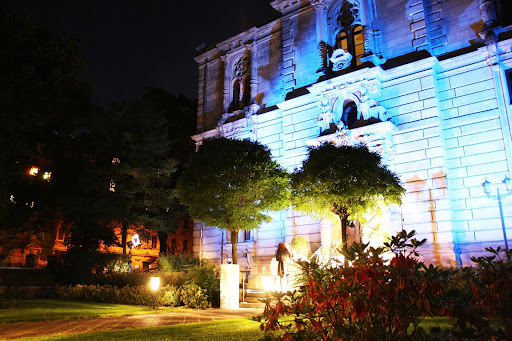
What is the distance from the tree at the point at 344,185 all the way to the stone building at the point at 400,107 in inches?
89.9

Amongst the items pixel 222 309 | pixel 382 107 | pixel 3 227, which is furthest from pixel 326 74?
pixel 3 227

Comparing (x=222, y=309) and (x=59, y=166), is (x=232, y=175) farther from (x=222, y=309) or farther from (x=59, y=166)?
(x=59, y=166)

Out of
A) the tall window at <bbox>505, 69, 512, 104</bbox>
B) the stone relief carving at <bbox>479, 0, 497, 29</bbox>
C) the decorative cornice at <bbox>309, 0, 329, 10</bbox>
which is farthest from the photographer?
the decorative cornice at <bbox>309, 0, 329, 10</bbox>

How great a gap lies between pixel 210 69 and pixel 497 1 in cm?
2005

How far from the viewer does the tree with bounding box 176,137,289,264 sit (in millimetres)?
20703

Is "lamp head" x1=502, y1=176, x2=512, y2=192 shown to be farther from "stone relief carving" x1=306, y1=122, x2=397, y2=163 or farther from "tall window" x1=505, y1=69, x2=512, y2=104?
"stone relief carving" x1=306, y1=122, x2=397, y2=163

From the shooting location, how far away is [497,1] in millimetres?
19891

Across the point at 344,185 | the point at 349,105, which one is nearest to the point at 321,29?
the point at 349,105

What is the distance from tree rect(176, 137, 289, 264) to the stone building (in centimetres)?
262

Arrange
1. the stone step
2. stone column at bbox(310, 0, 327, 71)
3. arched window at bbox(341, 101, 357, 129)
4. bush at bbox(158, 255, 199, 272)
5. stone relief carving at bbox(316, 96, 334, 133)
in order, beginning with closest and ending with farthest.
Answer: the stone step → arched window at bbox(341, 101, 357, 129) → stone relief carving at bbox(316, 96, 334, 133) → bush at bbox(158, 255, 199, 272) → stone column at bbox(310, 0, 327, 71)

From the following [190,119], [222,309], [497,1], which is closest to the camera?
[222,309]

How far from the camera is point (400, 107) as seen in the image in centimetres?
2072

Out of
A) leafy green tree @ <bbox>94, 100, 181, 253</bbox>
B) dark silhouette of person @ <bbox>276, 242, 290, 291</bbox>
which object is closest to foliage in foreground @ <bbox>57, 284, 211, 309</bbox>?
dark silhouette of person @ <bbox>276, 242, 290, 291</bbox>

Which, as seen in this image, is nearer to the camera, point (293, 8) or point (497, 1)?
point (497, 1)
